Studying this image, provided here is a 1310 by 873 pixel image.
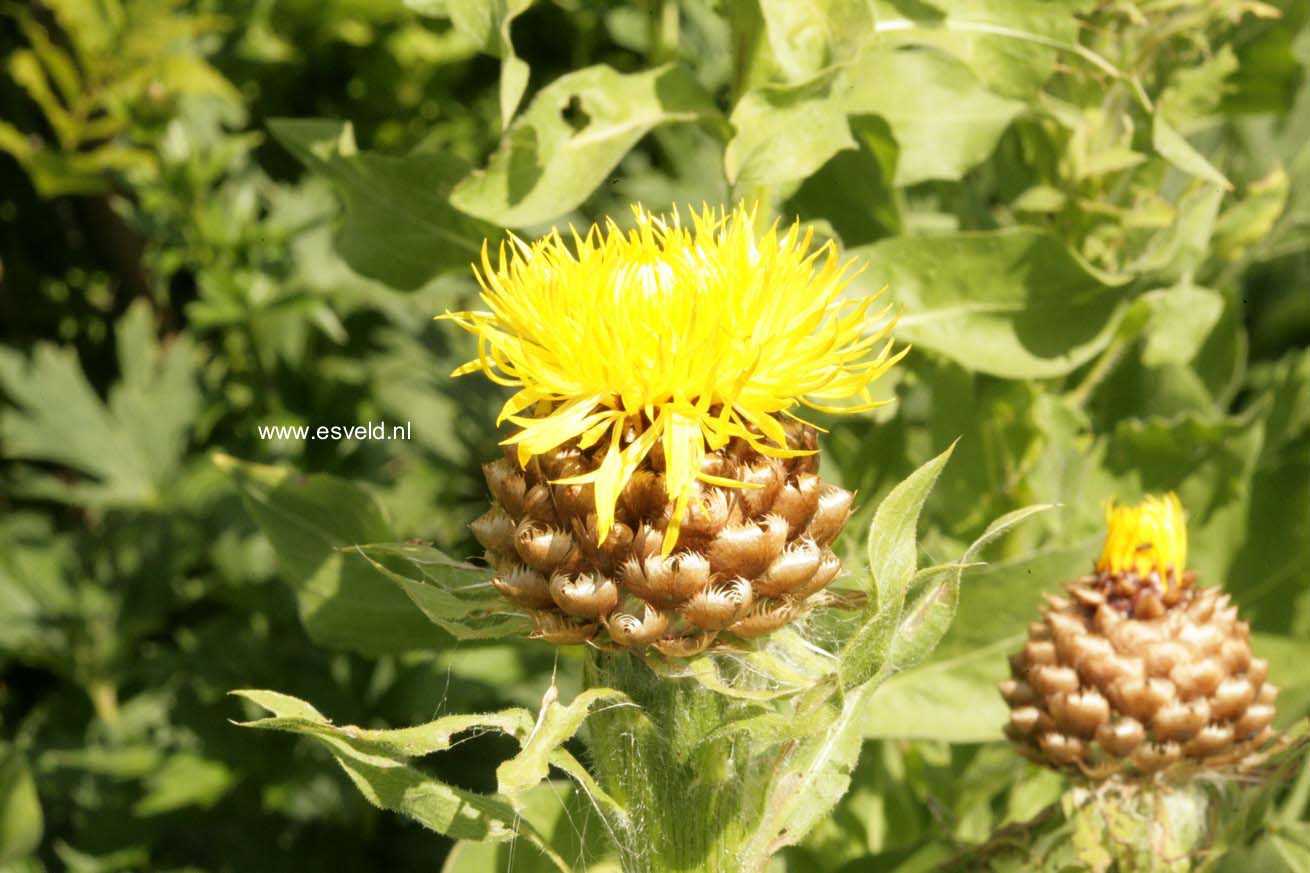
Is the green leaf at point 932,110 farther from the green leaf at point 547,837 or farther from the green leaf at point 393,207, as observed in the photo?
the green leaf at point 547,837

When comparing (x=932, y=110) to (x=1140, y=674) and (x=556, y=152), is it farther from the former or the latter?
(x=1140, y=674)

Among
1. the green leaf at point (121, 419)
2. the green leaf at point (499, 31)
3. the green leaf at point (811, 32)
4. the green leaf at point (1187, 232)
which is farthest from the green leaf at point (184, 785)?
the green leaf at point (1187, 232)

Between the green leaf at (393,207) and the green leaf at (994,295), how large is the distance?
0.64 metres

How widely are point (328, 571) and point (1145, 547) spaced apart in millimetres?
1224

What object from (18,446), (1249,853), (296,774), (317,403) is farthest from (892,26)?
(18,446)

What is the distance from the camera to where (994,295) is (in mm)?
2166

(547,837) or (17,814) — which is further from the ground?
(547,837)

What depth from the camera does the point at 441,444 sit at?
3684 millimetres

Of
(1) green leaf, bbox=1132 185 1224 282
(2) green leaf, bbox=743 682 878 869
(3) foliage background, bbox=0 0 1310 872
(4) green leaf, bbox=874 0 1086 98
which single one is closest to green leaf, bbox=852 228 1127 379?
Answer: (3) foliage background, bbox=0 0 1310 872

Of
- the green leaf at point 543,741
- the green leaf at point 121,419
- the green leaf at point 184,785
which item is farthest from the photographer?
the green leaf at point 121,419

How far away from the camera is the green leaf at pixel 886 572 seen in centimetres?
145

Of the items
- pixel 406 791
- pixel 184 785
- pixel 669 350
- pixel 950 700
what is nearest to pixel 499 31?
pixel 669 350

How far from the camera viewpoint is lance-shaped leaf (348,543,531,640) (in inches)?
61.4

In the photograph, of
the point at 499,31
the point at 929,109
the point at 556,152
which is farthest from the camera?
the point at 929,109
